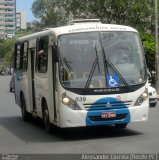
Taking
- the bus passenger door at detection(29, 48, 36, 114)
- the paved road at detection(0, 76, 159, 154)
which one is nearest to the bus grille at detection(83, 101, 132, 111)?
the paved road at detection(0, 76, 159, 154)

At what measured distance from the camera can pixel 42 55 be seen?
1477 cm

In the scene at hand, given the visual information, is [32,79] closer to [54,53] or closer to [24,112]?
[24,112]

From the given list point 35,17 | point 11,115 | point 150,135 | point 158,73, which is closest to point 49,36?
point 150,135

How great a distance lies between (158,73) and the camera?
31.2 m

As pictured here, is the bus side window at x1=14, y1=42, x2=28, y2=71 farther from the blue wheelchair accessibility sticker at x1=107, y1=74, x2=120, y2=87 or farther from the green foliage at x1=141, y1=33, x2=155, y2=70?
the green foliage at x1=141, y1=33, x2=155, y2=70

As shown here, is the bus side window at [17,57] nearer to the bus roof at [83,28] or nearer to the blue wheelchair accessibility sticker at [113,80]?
the bus roof at [83,28]

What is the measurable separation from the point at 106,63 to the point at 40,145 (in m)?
2.51

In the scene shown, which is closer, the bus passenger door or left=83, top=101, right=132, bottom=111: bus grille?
left=83, top=101, right=132, bottom=111: bus grille

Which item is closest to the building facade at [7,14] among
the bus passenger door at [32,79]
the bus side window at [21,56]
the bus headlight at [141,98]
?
the bus side window at [21,56]

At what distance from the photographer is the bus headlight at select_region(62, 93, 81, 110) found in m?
12.8

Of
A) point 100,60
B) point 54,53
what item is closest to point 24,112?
point 54,53

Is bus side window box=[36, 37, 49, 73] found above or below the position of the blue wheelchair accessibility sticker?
above

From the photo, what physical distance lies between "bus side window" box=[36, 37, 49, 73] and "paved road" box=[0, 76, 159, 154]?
5.76 feet

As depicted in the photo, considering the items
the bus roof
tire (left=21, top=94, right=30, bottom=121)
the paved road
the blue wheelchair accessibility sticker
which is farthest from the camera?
tire (left=21, top=94, right=30, bottom=121)
